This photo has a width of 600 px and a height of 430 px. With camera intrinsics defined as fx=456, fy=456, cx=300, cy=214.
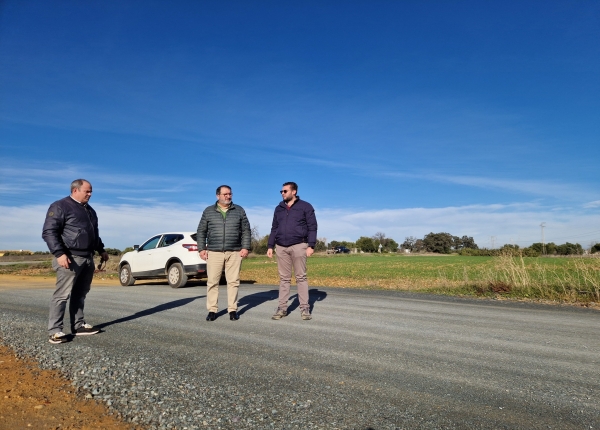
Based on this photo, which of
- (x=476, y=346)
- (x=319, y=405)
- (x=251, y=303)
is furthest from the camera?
(x=251, y=303)

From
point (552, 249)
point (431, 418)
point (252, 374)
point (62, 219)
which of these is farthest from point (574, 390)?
point (552, 249)

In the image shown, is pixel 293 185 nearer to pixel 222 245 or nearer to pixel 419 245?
pixel 222 245

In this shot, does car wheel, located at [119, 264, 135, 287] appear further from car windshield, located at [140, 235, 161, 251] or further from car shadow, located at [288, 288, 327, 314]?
car shadow, located at [288, 288, 327, 314]

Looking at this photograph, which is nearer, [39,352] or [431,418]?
[431,418]

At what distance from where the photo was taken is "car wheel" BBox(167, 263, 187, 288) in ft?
48.0

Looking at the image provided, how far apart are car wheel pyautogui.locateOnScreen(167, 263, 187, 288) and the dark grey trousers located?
8.25 meters

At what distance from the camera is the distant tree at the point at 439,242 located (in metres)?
147

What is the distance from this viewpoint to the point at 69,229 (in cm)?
598

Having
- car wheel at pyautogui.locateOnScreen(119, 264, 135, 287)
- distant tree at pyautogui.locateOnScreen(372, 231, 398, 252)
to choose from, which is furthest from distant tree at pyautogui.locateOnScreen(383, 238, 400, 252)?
car wheel at pyautogui.locateOnScreen(119, 264, 135, 287)

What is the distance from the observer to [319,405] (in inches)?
140

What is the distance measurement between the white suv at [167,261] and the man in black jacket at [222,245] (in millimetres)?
6867

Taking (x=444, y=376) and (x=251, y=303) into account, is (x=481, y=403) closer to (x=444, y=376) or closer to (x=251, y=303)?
(x=444, y=376)

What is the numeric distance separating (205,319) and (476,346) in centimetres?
431

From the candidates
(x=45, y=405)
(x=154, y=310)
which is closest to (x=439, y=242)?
(x=154, y=310)
